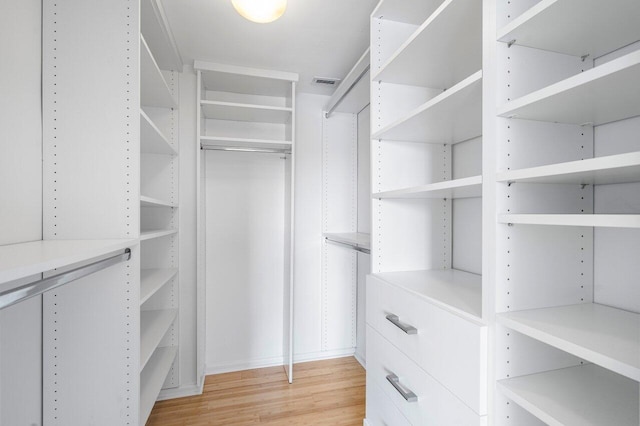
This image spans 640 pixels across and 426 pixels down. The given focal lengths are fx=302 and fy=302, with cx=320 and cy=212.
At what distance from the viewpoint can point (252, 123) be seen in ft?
7.98

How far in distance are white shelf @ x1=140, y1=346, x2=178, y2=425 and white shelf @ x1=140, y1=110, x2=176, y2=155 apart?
1268mm

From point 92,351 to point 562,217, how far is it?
1.52 m

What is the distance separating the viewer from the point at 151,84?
5.51 feet

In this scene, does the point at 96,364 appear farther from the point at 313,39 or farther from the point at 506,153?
the point at 313,39

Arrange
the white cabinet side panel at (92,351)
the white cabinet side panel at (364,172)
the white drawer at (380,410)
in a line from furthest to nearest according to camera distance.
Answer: the white cabinet side panel at (364,172), the white drawer at (380,410), the white cabinet side panel at (92,351)

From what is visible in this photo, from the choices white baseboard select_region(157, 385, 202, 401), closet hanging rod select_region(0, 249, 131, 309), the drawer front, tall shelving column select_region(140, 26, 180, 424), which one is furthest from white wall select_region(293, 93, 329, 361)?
closet hanging rod select_region(0, 249, 131, 309)

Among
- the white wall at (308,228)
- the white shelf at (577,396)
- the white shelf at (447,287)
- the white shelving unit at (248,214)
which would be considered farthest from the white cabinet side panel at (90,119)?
the white wall at (308,228)

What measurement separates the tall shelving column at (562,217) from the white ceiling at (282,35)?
1003 mm

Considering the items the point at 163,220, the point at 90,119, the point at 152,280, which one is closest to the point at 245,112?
the point at 163,220

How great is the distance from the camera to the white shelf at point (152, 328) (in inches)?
54.5

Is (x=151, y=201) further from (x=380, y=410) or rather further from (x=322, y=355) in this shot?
(x=322, y=355)

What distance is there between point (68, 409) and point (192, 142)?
1605 mm

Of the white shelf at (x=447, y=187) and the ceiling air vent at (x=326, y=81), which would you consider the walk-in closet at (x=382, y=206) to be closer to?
the white shelf at (x=447, y=187)

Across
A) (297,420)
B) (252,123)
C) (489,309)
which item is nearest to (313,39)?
(252,123)
